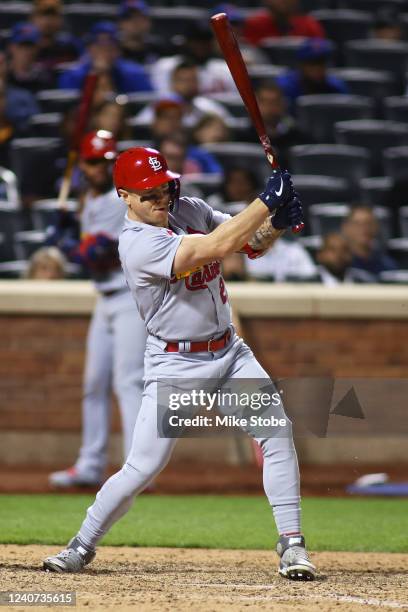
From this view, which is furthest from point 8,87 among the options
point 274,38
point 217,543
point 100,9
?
point 217,543

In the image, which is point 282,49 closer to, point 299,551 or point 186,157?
point 186,157

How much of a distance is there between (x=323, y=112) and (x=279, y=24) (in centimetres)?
147

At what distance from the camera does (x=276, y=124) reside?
416 inches

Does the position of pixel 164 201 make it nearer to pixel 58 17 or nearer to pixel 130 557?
pixel 130 557

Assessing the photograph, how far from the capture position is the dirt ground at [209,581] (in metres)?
4.24

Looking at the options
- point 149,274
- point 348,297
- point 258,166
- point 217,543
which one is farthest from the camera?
point 258,166

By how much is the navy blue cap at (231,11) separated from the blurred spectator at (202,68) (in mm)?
527

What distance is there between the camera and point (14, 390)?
8.89m

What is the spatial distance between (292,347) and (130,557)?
11.6 ft

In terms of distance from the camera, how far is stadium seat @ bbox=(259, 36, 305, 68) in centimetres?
1190

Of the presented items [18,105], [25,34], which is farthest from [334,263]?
[25,34]

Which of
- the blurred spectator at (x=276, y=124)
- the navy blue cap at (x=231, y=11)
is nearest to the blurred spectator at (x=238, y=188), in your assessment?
the blurred spectator at (x=276, y=124)

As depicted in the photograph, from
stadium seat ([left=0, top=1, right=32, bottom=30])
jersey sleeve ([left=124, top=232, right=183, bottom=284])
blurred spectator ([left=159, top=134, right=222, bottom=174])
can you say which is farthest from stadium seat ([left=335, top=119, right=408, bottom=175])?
jersey sleeve ([left=124, top=232, right=183, bottom=284])

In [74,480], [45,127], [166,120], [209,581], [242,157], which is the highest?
[166,120]
